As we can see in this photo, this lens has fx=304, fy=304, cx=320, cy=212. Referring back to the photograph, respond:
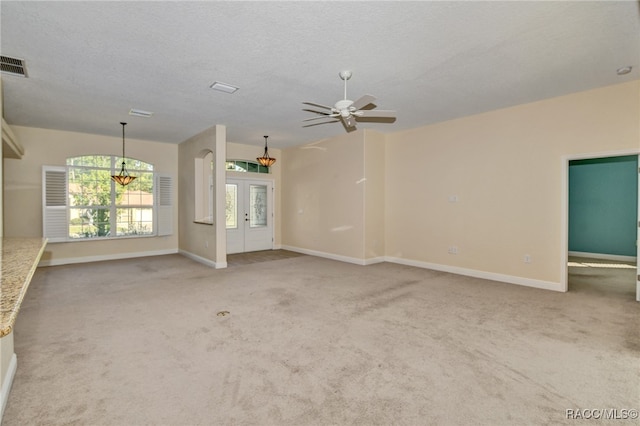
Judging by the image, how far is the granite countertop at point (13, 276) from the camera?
1.00 metres

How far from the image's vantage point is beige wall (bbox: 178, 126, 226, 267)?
6098mm

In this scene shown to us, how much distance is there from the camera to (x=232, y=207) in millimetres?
8219

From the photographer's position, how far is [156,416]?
6.26 feet

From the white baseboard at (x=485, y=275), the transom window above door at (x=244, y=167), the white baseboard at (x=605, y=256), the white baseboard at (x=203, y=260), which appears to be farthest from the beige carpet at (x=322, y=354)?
the transom window above door at (x=244, y=167)

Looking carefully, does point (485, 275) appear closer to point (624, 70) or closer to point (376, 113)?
point (624, 70)

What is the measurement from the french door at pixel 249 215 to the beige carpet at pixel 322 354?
3441 millimetres

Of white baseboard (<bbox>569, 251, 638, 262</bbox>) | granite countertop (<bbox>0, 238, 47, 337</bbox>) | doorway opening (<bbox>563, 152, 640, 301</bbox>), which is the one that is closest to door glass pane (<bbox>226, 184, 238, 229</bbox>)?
granite countertop (<bbox>0, 238, 47, 337</bbox>)

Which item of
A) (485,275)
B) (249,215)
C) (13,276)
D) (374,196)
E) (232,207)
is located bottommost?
(485,275)

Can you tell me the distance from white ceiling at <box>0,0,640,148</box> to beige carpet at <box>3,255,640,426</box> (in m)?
2.92

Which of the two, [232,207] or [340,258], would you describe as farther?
[232,207]

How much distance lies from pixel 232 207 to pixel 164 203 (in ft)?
5.44

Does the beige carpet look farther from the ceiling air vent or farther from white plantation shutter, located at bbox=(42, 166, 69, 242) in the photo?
the ceiling air vent

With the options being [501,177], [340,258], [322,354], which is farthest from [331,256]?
[322,354]

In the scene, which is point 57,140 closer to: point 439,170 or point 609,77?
point 439,170
